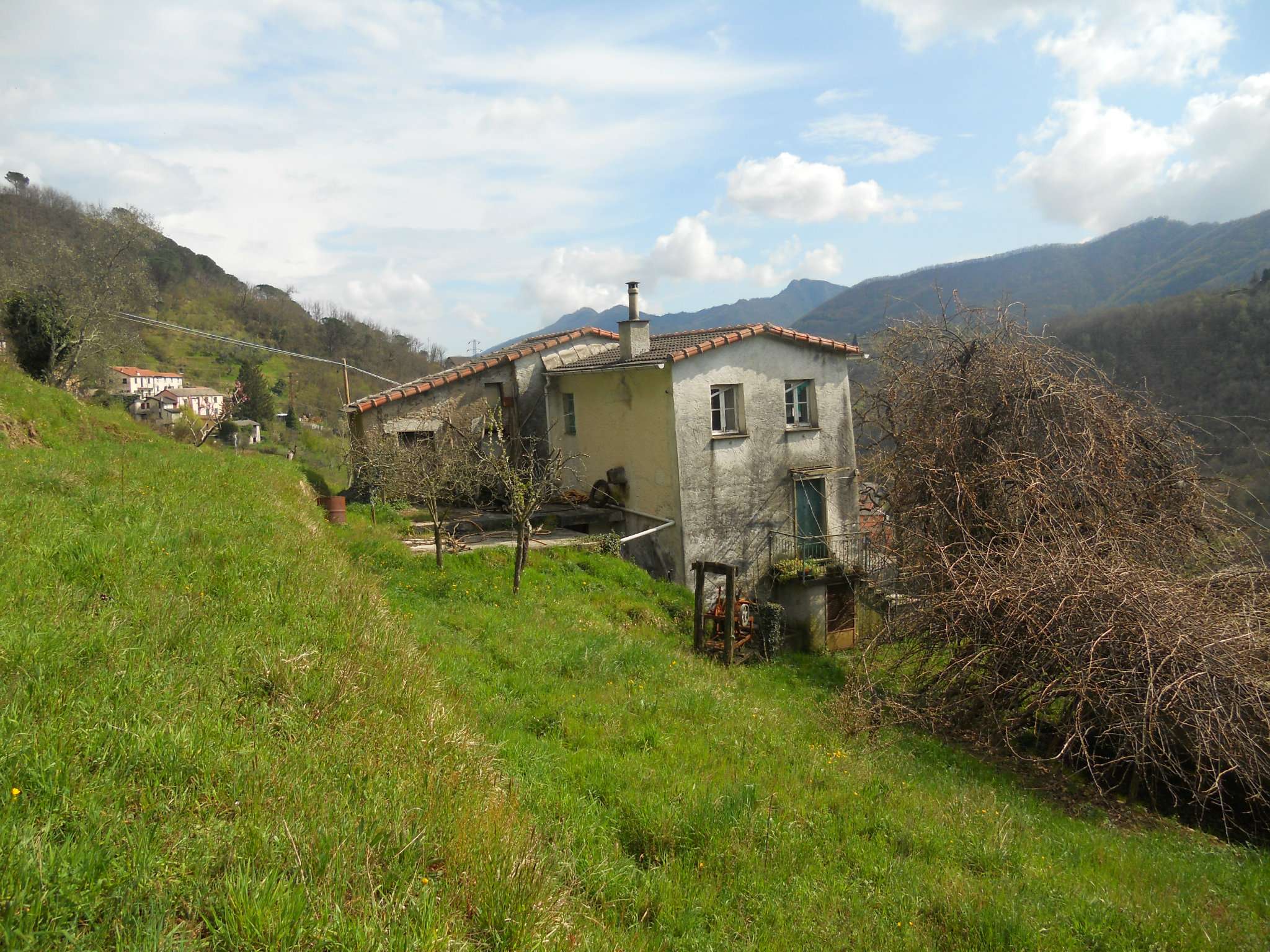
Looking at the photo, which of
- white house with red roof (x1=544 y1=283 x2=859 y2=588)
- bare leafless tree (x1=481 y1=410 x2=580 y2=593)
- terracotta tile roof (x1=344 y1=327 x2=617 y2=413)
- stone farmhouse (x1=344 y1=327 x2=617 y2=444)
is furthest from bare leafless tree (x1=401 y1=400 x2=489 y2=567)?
white house with red roof (x1=544 y1=283 x2=859 y2=588)

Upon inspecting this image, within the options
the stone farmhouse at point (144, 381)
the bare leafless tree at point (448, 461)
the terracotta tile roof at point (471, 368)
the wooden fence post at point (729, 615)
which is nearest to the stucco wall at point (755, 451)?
the wooden fence post at point (729, 615)

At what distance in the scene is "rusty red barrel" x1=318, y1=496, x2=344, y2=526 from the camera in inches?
555

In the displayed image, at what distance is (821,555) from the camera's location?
17.9 metres

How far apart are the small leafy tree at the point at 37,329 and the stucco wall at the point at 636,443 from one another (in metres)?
14.1

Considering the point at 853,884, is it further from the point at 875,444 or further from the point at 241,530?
the point at 875,444

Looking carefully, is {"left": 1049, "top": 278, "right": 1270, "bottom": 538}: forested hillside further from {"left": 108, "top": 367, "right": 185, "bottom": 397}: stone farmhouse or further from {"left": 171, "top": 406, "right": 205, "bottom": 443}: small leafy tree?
{"left": 108, "top": 367, "right": 185, "bottom": 397}: stone farmhouse

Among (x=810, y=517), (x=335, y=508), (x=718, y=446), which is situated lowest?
(x=810, y=517)

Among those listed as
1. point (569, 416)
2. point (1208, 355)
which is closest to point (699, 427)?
point (569, 416)

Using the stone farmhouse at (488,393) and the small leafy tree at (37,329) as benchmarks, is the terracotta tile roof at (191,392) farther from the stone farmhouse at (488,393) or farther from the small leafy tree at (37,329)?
the stone farmhouse at (488,393)

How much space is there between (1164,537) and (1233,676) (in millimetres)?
4000

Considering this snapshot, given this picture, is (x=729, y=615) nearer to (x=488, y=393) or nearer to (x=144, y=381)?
(x=488, y=393)

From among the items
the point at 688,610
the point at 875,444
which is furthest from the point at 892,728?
the point at 875,444

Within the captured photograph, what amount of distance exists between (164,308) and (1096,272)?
11615 centimetres

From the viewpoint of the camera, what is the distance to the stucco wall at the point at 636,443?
54.1ft
